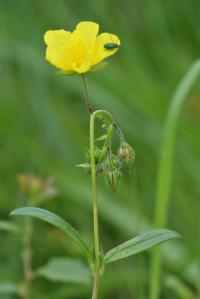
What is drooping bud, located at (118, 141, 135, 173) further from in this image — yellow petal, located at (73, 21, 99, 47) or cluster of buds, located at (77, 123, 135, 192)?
yellow petal, located at (73, 21, 99, 47)

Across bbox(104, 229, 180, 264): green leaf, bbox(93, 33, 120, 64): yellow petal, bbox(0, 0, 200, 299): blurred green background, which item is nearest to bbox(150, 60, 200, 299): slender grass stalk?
bbox(0, 0, 200, 299): blurred green background

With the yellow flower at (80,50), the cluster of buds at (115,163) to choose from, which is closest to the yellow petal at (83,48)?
the yellow flower at (80,50)

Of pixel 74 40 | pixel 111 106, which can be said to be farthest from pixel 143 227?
pixel 74 40

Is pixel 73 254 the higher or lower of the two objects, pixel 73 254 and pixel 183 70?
the lower

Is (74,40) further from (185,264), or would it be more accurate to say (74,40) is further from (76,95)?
(76,95)

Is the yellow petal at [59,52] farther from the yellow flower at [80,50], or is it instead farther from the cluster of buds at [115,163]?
the cluster of buds at [115,163]

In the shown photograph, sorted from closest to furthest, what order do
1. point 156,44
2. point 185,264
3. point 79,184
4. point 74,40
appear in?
point 74,40 → point 185,264 → point 79,184 → point 156,44

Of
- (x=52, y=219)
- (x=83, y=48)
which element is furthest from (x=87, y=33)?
(x=52, y=219)
